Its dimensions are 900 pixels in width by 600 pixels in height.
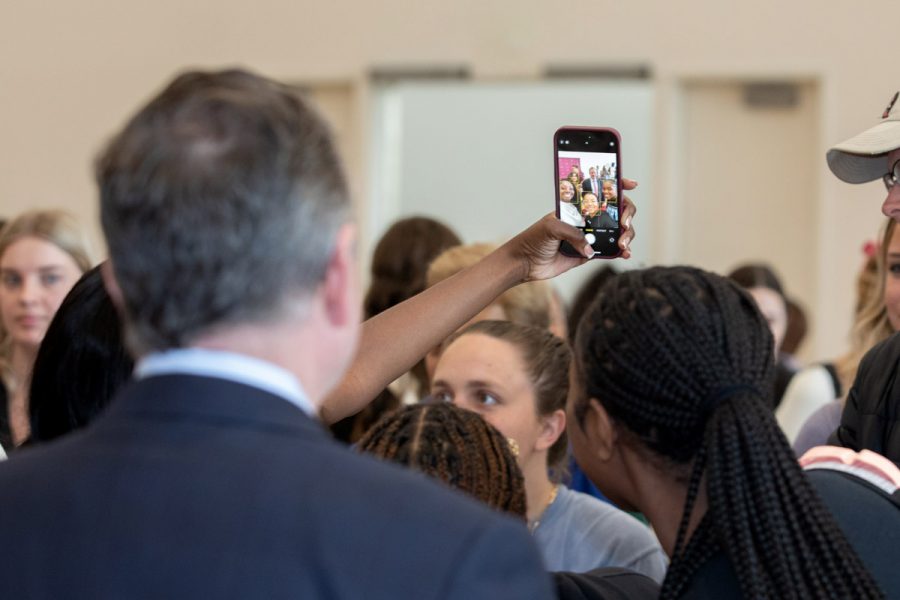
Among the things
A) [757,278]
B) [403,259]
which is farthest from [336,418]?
[757,278]

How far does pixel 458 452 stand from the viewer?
1824mm

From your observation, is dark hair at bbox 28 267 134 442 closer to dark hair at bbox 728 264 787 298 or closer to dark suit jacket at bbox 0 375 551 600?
dark suit jacket at bbox 0 375 551 600

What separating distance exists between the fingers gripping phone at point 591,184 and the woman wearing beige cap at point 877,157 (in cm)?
53

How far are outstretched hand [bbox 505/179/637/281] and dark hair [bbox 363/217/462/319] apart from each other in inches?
74.6

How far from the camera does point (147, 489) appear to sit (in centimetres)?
105

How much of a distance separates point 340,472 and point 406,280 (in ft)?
10.1

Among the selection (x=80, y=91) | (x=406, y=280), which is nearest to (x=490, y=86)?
(x=80, y=91)

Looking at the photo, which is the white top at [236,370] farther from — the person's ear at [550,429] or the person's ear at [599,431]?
the person's ear at [550,429]

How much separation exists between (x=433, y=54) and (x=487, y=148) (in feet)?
2.11

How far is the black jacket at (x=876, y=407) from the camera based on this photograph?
2254 millimetres

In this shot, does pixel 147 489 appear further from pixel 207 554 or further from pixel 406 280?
pixel 406 280

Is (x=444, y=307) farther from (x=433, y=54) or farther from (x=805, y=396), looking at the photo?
(x=433, y=54)

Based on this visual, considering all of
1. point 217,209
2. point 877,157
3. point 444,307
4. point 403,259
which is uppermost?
point 217,209

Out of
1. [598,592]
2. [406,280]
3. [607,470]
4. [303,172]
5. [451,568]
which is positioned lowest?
[406,280]
